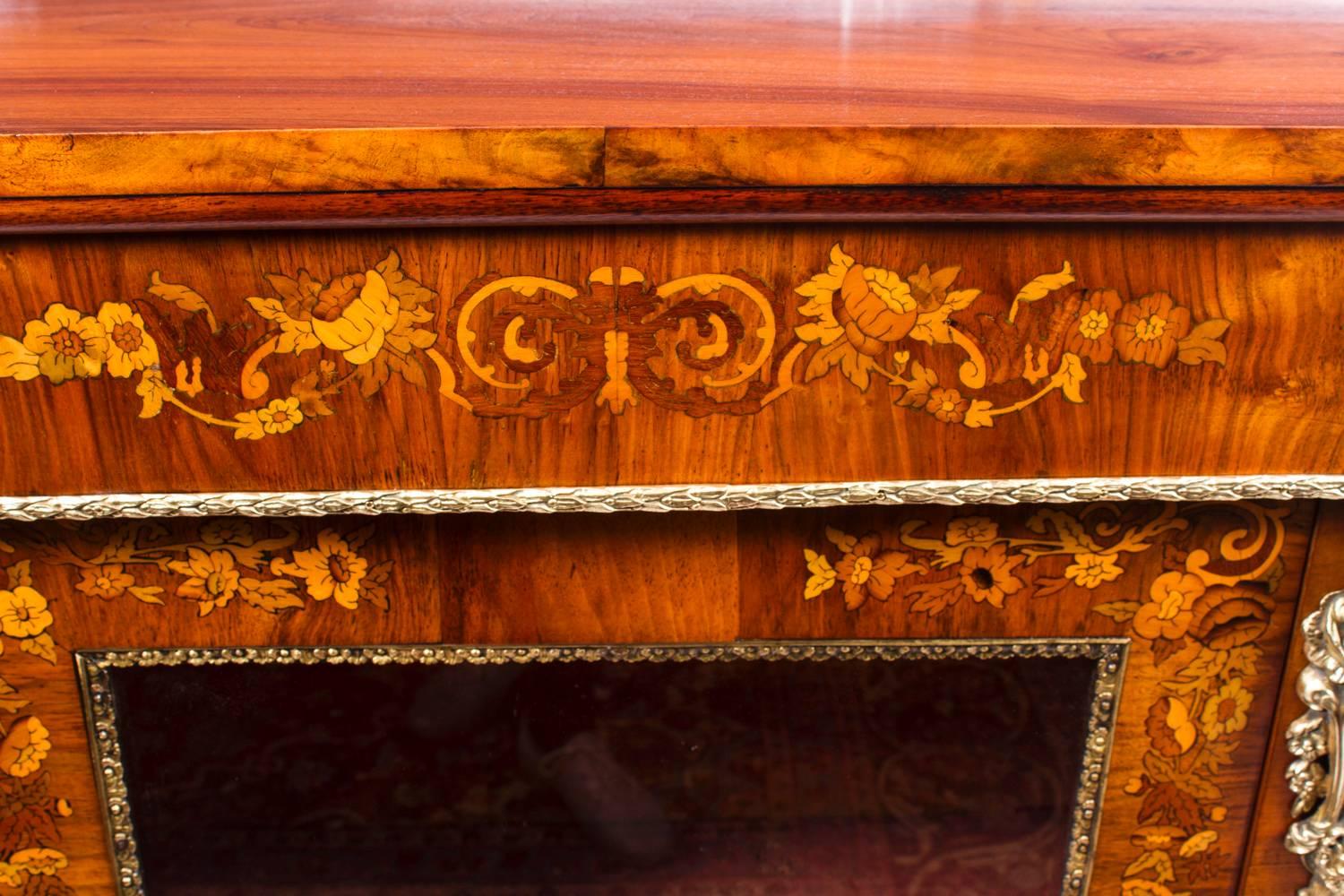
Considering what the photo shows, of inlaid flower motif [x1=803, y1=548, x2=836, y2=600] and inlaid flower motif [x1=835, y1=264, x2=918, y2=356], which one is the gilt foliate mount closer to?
inlaid flower motif [x1=835, y1=264, x2=918, y2=356]

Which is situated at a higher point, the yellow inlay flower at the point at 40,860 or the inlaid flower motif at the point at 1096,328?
the inlaid flower motif at the point at 1096,328

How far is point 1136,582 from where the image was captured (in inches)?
30.1

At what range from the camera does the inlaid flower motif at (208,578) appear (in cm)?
73

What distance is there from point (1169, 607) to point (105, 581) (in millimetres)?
684

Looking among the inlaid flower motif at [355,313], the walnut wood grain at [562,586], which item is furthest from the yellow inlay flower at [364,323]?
the walnut wood grain at [562,586]

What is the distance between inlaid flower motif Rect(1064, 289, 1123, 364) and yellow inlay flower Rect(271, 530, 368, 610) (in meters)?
0.45

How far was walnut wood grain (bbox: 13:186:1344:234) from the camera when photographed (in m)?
A: 0.63

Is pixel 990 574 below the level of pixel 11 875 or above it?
above

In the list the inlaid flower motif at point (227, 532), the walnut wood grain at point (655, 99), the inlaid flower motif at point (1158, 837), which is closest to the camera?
the walnut wood grain at point (655, 99)

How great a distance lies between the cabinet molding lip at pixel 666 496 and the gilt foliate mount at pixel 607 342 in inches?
1.7

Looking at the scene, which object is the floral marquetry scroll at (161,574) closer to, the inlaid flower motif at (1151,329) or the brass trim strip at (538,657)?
the brass trim strip at (538,657)

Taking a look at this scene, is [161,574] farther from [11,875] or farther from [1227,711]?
[1227,711]

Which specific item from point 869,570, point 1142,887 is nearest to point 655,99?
point 869,570

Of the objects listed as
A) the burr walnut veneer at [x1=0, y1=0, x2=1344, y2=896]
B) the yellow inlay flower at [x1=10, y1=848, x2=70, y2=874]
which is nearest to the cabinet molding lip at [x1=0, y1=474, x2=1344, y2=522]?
the burr walnut veneer at [x1=0, y1=0, x2=1344, y2=896]
